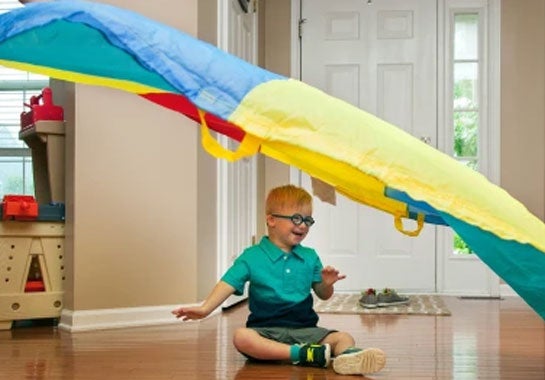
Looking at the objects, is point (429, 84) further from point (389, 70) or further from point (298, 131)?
point (298, 131)

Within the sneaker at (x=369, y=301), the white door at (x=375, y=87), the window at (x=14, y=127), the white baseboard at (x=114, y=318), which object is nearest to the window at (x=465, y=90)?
the white door at (x=375, y=87)

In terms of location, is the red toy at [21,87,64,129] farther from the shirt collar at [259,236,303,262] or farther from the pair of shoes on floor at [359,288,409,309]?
the pair of shoes on floor at [359,288,409,309]

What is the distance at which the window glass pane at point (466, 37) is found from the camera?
531cm

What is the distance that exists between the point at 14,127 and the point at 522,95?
3.31 m

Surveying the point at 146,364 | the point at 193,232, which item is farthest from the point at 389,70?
the point at 146,364

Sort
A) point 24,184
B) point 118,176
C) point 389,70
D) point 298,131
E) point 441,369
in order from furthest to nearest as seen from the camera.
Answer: point 389,70 < point 24,184 < point 118,176 < point 441,369 < point 298,131

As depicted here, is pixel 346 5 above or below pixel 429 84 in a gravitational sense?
above

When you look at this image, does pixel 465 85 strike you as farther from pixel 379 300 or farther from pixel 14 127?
pixel 14 127

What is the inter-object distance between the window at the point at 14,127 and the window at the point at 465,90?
8.85ft

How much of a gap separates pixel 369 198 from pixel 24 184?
319 cm

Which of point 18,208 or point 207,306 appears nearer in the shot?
point 207,306

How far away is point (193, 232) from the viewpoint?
11.7 feet

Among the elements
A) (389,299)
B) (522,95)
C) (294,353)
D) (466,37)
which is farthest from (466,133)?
(294,353)

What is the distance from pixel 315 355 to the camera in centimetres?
231
